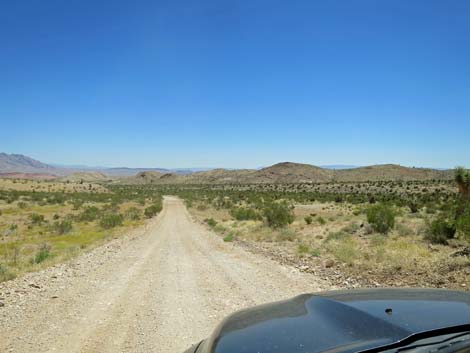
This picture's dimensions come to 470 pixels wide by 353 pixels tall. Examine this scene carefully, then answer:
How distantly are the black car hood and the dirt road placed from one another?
11.0 ft

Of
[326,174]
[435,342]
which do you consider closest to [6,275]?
[435,342]

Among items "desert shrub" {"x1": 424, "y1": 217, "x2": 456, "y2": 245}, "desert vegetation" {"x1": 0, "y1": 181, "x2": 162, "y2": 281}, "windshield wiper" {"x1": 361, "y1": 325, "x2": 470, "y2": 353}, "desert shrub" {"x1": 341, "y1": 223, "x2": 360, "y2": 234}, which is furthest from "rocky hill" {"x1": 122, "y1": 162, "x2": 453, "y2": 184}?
"windshield wiper" {"x1": 361, "y1": 325, "x2": 470, "y2": 353}

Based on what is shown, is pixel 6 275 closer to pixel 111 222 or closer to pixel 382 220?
pixel 382 220

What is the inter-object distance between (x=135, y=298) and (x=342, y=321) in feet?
22.6

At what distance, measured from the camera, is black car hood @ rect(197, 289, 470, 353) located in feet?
7.23

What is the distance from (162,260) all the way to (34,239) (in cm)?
1474

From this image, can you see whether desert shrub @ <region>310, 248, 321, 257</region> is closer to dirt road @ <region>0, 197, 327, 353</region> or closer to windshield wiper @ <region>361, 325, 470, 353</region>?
dirt road @ <region>0, 197, 327, 353</region>

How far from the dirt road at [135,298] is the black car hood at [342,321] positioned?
335 cm

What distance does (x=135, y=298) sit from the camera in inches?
332

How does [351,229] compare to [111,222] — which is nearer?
[351,229]

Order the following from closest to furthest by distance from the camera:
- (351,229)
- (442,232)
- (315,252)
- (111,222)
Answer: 1. (315,252)
2. (442,232)
3. (351,229)
4. (111,222)

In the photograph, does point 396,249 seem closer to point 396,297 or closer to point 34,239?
point 396,297

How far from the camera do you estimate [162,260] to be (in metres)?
13.4

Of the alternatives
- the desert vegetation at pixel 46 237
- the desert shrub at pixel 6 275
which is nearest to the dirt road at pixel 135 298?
the desert shrub at pixel 6 275
